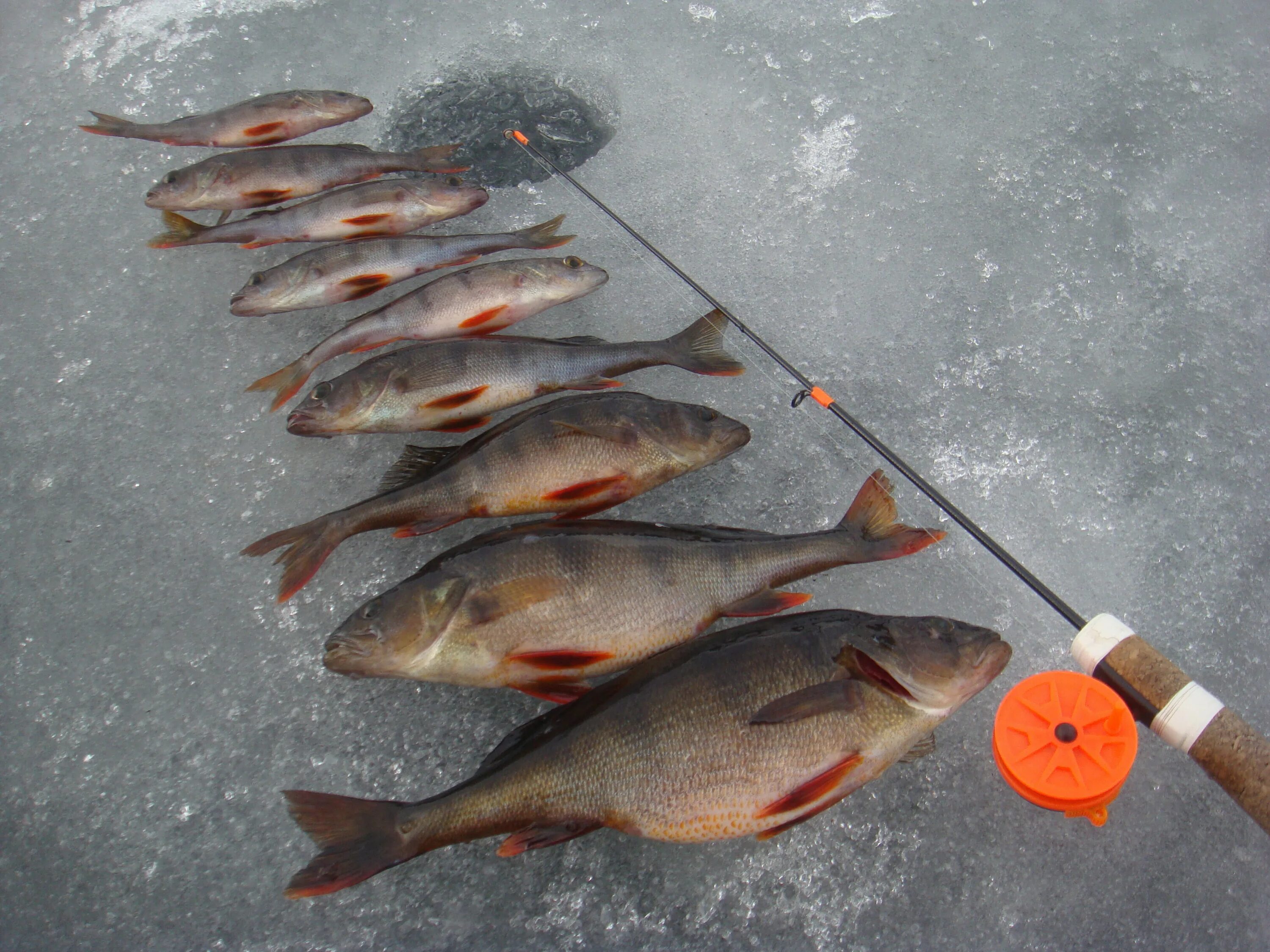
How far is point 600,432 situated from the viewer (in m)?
2.17

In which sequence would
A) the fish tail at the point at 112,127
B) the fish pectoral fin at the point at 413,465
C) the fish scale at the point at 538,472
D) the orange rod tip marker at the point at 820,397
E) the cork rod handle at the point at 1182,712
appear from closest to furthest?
the cork rod handle at the point at 1182,712
the fish scale at the point at 538,472
the fish pectoral fin at the point at 413,465
the orange rod tip marker at the point at 820,397
the fish tail at the point at 112,127

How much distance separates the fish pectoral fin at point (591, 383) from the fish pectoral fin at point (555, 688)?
864 millimetres

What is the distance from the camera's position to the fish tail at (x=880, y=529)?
6.69ft

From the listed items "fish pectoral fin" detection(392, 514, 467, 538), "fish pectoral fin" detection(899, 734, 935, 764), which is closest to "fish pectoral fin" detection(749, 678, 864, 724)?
"fish pectoral fin" detection(899, 734, 935, 764)

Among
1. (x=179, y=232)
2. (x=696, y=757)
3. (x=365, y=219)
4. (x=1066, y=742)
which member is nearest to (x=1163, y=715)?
(x=1066, y=742)

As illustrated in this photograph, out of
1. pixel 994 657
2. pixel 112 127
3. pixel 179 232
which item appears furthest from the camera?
pixel 112 127

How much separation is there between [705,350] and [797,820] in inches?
51.8

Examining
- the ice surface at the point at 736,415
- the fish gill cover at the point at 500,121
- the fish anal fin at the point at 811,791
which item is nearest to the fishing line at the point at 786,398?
the ice surface at the point at 736,415

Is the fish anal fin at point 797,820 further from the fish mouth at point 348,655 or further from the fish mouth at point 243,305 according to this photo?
the fish mouth at point 243,305

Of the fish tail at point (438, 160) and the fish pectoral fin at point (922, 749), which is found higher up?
the fish tail at point (438, 160)

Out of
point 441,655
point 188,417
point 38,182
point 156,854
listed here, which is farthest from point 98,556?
point 38,182

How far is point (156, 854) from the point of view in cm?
189

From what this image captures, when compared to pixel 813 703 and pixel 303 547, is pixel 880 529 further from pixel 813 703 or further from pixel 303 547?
pixel 303 547

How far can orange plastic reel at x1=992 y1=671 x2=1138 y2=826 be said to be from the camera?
64.9 inches
